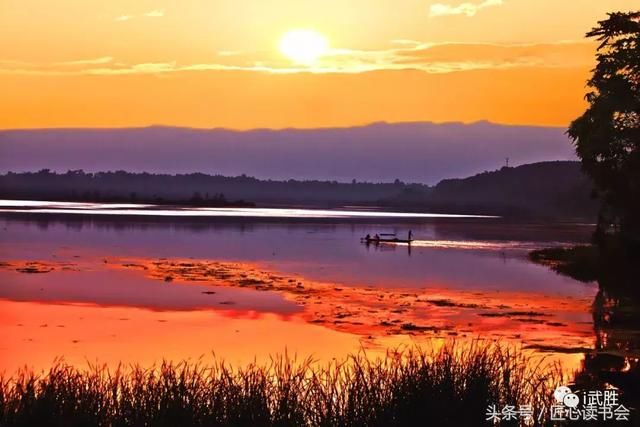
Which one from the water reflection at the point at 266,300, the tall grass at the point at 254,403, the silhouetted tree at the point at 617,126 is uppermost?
the silhouetted tree at the point at 617,126

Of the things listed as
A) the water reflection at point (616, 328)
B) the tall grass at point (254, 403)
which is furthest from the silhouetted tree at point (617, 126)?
the tall grass at point (254, 403)

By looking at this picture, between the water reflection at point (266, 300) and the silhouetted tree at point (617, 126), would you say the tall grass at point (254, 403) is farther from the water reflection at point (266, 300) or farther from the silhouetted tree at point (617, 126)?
the silhouetted tree at point (617, 126)

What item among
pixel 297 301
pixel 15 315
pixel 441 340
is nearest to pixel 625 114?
pixel 297 301

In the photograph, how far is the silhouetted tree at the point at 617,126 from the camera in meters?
48.7

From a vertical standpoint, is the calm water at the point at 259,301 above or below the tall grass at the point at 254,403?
below

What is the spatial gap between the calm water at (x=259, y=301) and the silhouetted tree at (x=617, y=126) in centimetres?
644

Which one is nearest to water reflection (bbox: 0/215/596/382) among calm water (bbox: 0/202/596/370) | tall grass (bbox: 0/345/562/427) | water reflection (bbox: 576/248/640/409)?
calm water (bbox: 0/202/596/370)

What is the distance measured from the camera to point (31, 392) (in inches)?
507

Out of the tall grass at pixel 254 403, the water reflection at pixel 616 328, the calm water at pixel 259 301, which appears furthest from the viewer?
the calm water at pixel 259 301

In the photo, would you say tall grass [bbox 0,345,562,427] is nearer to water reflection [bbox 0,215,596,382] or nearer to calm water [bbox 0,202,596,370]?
calm water [bbox 0,202,596,370]

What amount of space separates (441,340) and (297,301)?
39.0 ft

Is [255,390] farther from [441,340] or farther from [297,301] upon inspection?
[297,301]

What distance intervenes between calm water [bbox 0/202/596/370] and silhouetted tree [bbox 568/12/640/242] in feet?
21.1

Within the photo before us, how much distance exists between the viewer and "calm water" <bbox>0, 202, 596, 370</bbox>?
2592 centimetres
